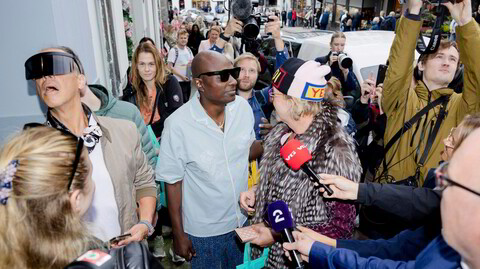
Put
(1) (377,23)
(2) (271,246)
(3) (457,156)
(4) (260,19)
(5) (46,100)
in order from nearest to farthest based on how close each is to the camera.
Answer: (3) (457,156) → (5) (46,100) → (2) (271,246) → (4) (260,19) → (1) (377,23)

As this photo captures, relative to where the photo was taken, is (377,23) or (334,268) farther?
(377,23)

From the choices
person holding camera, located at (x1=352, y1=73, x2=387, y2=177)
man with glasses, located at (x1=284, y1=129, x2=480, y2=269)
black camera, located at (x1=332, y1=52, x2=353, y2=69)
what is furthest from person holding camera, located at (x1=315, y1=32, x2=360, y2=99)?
man with glasses, located at (x1=284, y1=129, x2=480, y2=269)

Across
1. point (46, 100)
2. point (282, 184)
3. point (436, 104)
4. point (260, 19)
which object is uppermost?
point (260, 19)

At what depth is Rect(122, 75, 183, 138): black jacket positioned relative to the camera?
3875 mm

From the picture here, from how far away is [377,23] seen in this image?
56.3 ft

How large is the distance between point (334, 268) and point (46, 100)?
1.75 m

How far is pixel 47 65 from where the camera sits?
1.99 meters

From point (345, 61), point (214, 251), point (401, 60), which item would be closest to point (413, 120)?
point (401, 60)

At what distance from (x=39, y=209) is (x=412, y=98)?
2.72 meters

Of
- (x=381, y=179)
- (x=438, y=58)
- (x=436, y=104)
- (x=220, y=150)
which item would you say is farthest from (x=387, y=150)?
(x=220, y=150)

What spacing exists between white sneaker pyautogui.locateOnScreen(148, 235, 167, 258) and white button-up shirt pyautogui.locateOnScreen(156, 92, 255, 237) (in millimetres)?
1306

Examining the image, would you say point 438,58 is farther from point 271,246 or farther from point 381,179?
point 271,246

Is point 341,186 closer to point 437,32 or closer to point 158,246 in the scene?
point 437,32

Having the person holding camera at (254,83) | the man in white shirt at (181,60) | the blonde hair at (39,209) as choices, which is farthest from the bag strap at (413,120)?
the man in white shirt at (181,60)
